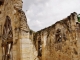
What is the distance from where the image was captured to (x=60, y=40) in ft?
39.1

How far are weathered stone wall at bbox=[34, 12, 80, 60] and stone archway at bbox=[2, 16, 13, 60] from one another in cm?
434

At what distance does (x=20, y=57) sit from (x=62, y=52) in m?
5.99

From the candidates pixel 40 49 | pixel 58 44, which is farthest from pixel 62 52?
pixel 40 49

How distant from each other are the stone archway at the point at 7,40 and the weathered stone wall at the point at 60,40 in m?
4.34

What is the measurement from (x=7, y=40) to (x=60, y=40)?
5297 mm

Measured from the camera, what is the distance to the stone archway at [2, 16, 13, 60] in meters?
7.28

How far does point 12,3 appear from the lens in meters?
7.06

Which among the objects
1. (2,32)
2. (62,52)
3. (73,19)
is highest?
(73,19)

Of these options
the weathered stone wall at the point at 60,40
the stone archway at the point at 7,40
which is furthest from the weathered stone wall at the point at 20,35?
the weathered stone wall at the point at 60,40

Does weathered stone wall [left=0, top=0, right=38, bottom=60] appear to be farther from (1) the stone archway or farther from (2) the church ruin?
(1) the stone archway

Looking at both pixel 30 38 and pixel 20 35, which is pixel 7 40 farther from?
pixel 30 38

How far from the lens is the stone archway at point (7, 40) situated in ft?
23.9

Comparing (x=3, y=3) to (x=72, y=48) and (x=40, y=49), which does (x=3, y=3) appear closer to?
(x=72, y=48)

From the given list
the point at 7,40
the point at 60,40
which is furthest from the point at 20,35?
the point at 60,40
